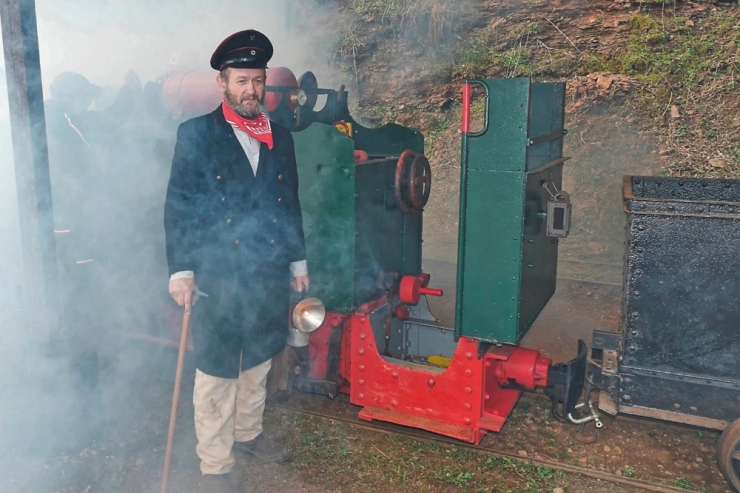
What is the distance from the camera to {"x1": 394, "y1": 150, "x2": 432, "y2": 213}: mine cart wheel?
4.43 metres

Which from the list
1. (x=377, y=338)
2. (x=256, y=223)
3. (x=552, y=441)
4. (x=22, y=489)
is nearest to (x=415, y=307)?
(x=377, y=338)

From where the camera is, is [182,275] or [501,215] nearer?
[182,275]

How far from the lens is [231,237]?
337cm

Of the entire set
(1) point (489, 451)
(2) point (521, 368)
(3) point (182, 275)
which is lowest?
(1) point (489, 451)

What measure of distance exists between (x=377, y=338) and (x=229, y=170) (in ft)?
6.21

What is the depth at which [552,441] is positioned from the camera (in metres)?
4.21

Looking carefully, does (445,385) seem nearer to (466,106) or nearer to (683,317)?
(683,317)

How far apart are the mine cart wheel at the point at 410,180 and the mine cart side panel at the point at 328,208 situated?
0.48 metres

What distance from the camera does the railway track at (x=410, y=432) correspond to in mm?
3736

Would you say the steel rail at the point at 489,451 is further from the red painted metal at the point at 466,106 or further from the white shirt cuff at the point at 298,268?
the red painted metal at the point at 466,106

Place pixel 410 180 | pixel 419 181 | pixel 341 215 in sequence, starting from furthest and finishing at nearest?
pixel 419 181, pixel 410 180, pixel 341 215

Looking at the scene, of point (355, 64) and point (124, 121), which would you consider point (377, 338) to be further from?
point (355, 64)

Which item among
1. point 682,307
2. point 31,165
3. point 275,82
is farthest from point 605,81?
point 31,165

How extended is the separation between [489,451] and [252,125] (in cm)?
246
